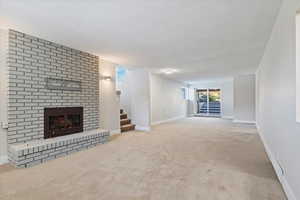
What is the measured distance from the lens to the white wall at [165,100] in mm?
7430

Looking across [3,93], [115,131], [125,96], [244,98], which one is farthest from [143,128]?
[244,98]

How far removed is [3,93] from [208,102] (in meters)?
11.3

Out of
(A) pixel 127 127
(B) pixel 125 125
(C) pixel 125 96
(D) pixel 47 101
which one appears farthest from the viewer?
(C) pixel 125 96

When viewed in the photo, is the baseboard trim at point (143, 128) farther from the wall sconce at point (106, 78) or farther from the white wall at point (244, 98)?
the white wall at point (244, 98)

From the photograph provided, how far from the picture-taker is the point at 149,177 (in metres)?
2.31

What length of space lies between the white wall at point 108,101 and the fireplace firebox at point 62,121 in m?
0.85

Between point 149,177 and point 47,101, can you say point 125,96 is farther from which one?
point 149,177

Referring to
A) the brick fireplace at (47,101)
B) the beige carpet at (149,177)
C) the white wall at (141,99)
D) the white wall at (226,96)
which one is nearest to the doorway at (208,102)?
the white wall at (226,96)

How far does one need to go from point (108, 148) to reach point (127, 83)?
4135 millimetres

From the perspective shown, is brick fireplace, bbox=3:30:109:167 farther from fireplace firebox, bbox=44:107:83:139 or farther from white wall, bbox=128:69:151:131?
white wall, bbox=128:69:151:131

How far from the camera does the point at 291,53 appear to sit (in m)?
1.69

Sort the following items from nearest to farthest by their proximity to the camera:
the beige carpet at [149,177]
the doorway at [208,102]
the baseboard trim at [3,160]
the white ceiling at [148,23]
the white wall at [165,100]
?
the beige carpet at [149,177]
the white ceiling at [148,23]
the baseboard trim at [3,160]
the white wall at [165,100]
the doorway at [208,102]

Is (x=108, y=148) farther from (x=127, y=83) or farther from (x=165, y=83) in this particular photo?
(x=165, y=83)

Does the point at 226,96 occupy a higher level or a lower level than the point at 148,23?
lower
